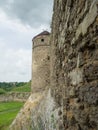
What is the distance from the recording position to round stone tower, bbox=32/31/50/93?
65.2ft

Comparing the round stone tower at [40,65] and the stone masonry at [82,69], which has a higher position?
the round stone tower at [40,65]

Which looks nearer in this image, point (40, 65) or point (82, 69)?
point (82, 69)

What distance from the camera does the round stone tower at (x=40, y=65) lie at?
1988 cm

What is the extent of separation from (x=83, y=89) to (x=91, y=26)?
80 centimetres

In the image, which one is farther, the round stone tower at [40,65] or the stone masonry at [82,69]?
the round stone tower at [40,65]

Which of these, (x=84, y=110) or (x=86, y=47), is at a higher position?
(x=86, y=47)

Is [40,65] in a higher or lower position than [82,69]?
higher

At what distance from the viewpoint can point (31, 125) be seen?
17859 mm

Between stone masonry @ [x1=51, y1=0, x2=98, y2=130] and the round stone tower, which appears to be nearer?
stone masonry @ [x1=51, y1=0, x2=98, y2=130]

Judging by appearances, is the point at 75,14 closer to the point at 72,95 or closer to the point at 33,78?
the point at 72,95

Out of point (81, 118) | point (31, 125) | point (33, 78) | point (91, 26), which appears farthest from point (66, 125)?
point (33, 78)

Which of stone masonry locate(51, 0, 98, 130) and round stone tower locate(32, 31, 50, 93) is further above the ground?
round stone tower locate(32, 31, 50, 93)

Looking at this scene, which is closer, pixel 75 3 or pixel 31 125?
pixel 75 3

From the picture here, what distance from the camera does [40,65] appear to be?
20.7 meters
